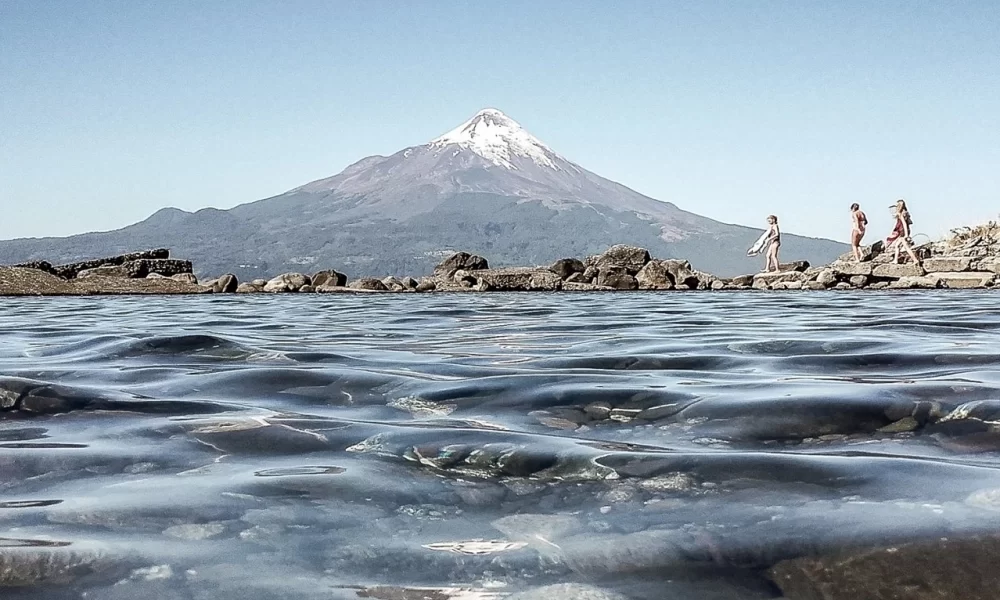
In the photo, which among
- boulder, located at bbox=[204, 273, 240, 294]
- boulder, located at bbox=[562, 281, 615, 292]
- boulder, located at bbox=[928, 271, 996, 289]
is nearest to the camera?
boulder, located at bbox=[928, 271, 996, 289]

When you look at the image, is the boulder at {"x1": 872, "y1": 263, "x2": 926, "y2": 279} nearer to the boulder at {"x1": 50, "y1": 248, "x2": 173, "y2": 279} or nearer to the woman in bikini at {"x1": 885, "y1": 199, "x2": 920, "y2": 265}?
the woman in bikini at {"x1": 885, "y1": 199, "x2": 920, "y2": 265}

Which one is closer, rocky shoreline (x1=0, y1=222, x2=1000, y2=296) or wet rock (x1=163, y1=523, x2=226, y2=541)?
wet rock (x1=163, y1=523, x2=226, y2=541)

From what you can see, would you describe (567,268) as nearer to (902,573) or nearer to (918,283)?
(918,283)

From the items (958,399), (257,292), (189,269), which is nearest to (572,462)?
(958,399)

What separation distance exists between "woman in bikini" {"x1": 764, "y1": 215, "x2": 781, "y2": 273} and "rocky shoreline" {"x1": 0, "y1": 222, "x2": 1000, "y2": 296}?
33 centimetres

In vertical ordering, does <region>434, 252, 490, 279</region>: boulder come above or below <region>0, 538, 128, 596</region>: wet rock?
above

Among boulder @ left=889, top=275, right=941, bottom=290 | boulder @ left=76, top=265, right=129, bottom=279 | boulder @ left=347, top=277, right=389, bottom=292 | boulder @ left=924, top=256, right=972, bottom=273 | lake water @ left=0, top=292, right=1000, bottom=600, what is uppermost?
boulder @ left=924, top=256, right=972, bottom=273

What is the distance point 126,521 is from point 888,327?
5.75 m

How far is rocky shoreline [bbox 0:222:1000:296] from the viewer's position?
19.1 m

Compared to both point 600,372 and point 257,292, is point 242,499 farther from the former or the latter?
point 257,292


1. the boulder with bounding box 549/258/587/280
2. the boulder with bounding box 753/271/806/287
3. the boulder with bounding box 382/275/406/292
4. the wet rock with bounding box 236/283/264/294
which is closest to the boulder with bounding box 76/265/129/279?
the wet rock with bounding box 236/283/264/294

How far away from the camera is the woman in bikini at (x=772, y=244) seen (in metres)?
22.1

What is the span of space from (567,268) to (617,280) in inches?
83.8

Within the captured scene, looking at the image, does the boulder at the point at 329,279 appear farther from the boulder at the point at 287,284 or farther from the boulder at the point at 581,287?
the boulder at the point at 581,287
